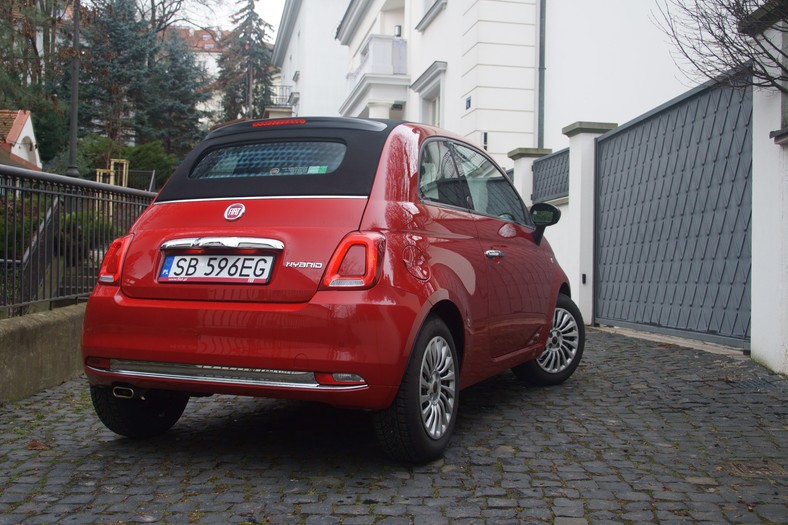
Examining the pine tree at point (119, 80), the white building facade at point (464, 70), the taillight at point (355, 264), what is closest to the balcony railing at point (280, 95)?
the pine tree at point (119, 80)

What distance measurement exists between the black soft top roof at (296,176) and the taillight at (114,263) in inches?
13.5

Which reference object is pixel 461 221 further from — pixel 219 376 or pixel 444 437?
pixel 219 376

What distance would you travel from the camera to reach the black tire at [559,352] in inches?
243

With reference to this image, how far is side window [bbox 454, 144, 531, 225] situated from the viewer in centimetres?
514

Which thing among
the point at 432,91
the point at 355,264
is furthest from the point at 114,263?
the point at 432,91

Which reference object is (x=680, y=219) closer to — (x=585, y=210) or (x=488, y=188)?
(x=585, y=210)

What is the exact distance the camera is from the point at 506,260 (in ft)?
17.1

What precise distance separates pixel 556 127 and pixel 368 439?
479 inches

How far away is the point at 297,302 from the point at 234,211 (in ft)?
2.17

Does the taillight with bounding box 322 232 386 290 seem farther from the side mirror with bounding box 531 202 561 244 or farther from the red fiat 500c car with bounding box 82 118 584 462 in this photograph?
the side mirror with bounding box 531 202 561 244

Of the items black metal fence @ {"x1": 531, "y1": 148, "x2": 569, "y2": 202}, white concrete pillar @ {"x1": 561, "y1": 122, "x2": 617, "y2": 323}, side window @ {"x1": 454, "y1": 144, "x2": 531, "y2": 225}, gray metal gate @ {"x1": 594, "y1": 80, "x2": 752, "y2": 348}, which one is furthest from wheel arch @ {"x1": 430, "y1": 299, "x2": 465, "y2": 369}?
black metal fence @ {"x1": 531, "y1": 148, "x2": 569, "y2": 202}

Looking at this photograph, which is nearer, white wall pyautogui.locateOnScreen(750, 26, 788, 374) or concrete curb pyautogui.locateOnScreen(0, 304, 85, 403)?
concrete curb pyautogui.locateOnScreen(0, 304, 85, 403)

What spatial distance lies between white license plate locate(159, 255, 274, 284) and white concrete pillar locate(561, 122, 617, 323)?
23.6 feet

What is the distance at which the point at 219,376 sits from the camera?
12.5 ft
